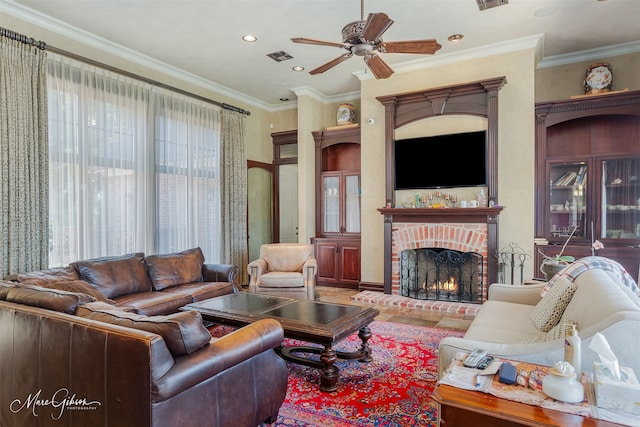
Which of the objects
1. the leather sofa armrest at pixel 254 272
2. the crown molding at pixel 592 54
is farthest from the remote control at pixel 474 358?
the crown molding at pixel 592 54

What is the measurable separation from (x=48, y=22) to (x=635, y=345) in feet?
17.9

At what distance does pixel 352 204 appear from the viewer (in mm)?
6297

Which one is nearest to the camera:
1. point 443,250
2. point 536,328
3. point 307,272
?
point 536,328

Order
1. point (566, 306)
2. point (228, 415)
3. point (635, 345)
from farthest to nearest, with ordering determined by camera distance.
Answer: point (566, 306), point (228, 415), point (635, 345)

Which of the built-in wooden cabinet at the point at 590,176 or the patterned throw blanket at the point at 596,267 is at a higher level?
the built-in wooden cabinet at the point at 590,176

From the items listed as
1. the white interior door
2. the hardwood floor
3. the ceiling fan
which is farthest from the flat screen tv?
the white interior door

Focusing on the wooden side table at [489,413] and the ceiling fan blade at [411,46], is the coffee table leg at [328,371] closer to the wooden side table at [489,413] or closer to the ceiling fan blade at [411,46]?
the wooden side table at [489,413]

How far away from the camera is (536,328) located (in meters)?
2.45

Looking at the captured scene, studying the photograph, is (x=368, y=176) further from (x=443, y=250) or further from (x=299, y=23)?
(x=299, y=23)

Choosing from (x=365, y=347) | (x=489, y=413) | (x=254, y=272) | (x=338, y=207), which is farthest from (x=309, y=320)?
(x=338, y=207)

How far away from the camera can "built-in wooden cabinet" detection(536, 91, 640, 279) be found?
14.9 ft

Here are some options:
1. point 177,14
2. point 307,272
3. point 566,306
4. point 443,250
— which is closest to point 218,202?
point 307,272

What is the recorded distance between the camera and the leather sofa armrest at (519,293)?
3163 mm

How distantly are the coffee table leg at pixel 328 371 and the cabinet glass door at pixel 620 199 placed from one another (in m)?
4.19
